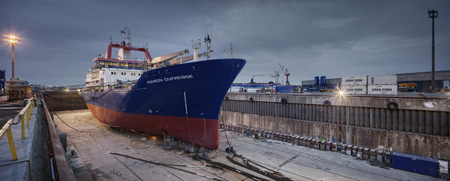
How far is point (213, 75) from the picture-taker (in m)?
8.35

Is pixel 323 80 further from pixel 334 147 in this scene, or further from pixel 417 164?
pixel 417 164

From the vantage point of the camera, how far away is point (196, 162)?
345 inches

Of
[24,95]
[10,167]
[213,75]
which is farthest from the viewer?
[24,95]

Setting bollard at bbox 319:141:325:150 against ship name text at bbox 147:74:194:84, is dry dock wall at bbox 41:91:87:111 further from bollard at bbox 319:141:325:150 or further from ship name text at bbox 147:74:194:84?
bollard at bbox 319:141:325:150

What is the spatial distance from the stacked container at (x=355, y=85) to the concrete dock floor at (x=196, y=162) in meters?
9.57

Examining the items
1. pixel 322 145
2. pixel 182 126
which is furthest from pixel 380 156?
pixel 182 126

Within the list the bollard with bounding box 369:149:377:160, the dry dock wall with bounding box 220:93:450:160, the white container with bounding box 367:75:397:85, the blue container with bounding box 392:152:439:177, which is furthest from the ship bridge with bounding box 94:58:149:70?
the white container with bounding box 367:75:397:85

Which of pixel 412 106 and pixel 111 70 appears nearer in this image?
pixel 412 106

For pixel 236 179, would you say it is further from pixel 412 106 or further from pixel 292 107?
pixel 412 106

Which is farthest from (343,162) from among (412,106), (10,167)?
(10,167)

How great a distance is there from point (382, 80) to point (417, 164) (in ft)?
32.5

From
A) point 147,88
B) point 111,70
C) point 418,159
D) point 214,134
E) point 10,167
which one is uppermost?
point 111,70

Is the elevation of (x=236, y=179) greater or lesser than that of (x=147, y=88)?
lesser

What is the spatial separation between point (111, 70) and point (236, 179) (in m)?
18.0
